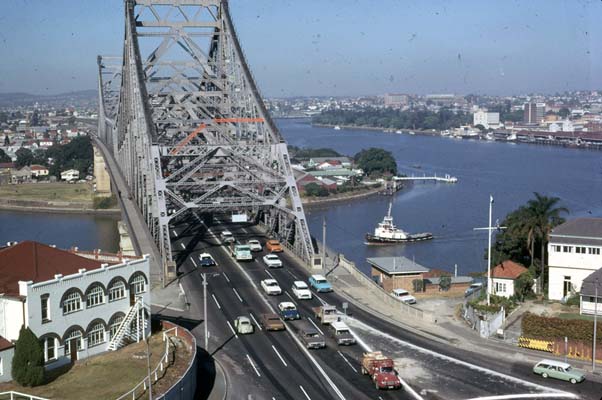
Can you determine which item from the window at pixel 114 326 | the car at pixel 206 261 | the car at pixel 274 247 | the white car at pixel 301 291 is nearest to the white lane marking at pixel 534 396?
the window at pixel 114 326

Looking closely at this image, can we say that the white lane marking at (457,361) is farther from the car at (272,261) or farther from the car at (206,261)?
the car at (206,261)

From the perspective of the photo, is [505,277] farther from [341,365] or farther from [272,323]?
[341,365]

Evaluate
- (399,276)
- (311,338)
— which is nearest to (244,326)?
(311,338)

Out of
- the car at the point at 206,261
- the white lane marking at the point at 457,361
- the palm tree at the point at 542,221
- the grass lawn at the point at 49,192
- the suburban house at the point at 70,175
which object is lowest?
the grass lawn at the point at 49,192

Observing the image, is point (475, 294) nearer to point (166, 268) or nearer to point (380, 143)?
point (166, 268)

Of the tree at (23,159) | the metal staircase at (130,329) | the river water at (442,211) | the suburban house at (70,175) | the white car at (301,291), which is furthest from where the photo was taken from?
the tree at (23,159)

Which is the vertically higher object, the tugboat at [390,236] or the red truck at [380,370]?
the red truck at [380,370]

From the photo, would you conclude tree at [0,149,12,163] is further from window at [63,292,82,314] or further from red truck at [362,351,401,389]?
red truck at [362,351,401,389]
